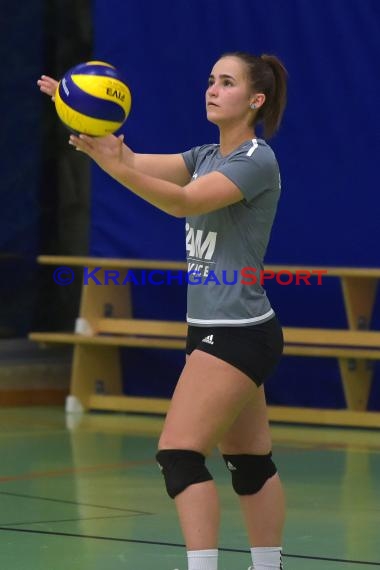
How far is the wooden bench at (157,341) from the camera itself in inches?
348

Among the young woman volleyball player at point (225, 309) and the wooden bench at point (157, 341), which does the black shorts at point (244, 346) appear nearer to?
the young woman volleyball player at point (225, 309)

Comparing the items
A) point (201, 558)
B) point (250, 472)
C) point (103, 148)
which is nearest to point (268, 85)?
point (103, 148)

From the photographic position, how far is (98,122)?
4145 mm

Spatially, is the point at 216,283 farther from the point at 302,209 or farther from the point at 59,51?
the point at 59,51

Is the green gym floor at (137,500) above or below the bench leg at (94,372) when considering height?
below

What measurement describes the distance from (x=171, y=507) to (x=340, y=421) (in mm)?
3028

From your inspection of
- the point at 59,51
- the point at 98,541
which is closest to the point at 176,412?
the point at 98,541

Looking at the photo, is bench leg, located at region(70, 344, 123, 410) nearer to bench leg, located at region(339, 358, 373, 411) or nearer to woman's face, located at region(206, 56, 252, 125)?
bench leg, located at region(339, 358, 373, 411)

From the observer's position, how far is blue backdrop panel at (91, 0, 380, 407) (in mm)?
9039

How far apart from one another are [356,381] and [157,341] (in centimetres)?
139

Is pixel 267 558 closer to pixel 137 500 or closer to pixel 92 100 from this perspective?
pixel 92 100

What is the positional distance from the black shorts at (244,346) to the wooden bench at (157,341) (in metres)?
4.31

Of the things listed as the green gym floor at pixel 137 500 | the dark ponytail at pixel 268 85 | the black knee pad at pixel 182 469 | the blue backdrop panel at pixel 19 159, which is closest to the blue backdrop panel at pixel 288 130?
the green gym floor at pixel 137 500

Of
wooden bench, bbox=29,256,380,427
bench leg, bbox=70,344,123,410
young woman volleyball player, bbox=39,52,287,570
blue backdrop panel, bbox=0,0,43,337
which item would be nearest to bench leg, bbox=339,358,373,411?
wooden bench, bbox=29,256,380,427
